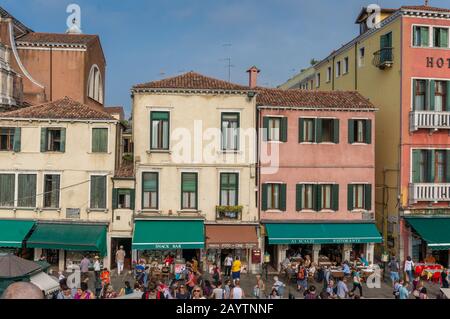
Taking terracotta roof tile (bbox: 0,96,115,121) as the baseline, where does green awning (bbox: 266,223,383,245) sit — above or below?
below

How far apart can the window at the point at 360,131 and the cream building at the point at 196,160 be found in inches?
214

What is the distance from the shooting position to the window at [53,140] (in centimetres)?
2316

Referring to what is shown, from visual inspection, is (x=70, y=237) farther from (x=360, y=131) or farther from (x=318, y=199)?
(x=360, y=131)

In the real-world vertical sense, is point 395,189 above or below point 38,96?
below

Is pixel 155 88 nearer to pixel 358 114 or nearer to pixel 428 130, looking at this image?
pixel 358 114

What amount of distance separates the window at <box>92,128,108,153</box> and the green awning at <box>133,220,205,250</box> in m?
4.21

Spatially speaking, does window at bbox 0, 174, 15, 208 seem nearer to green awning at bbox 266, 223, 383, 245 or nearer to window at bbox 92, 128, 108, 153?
window at bbox 92, 128, 108, 153

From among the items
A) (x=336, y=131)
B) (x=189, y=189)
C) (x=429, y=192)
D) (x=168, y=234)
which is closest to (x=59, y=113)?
(x=189, y=189)

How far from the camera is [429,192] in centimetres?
2425

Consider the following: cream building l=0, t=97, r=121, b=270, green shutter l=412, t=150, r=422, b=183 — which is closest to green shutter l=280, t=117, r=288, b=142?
green shutter l=412, t=150, r=422, b=183

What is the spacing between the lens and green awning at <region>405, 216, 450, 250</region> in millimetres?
22656

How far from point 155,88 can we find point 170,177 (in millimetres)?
4630

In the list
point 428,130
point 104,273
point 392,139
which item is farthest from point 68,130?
point 428,130

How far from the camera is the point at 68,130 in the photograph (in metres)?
23.2
